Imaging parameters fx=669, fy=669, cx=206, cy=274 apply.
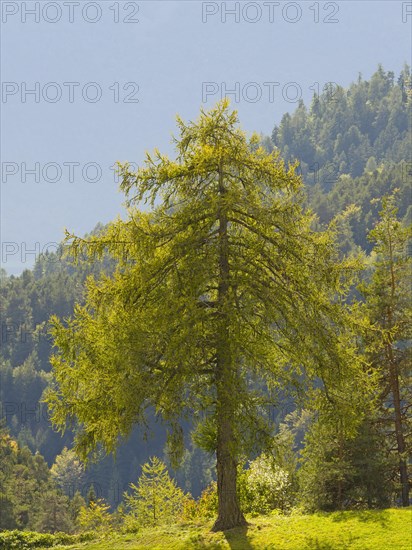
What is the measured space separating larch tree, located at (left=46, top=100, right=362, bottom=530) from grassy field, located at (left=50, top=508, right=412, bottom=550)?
943 millimetres

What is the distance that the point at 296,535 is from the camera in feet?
56.3

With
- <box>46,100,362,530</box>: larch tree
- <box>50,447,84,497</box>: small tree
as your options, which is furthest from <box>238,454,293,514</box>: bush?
<box>50,447,84,497</box>: small tree

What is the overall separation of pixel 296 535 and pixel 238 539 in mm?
1532

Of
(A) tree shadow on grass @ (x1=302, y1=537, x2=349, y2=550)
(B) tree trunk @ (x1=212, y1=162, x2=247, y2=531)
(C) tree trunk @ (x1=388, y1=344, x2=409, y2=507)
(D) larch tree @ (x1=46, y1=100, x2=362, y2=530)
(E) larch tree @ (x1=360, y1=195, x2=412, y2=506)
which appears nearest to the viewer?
(A) tree shadow on grass @ (x1=302, y1=537, x2=349, y2=550)

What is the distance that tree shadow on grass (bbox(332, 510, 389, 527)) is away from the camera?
18000mm

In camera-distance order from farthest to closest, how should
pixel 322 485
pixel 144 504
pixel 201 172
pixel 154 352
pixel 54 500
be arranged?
pixel 54 500 < pixel 144 504 < pixel 322 485 < pixel 201 172 < pixel 154 352

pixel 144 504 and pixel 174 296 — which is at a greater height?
pixel 174 296

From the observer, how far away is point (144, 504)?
41.7 metres

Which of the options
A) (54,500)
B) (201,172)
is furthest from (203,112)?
(54,500)

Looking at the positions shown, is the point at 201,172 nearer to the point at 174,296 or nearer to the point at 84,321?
the point at 174,296

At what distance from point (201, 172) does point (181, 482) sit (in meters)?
171

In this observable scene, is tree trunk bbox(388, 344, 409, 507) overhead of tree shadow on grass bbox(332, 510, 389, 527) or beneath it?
overhead

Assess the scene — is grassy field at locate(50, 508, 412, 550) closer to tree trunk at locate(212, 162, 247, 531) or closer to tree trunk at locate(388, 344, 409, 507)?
tree trunk at locate(212, 162, 247, 531)

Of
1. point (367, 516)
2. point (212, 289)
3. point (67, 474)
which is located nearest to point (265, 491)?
point (367, 516)
